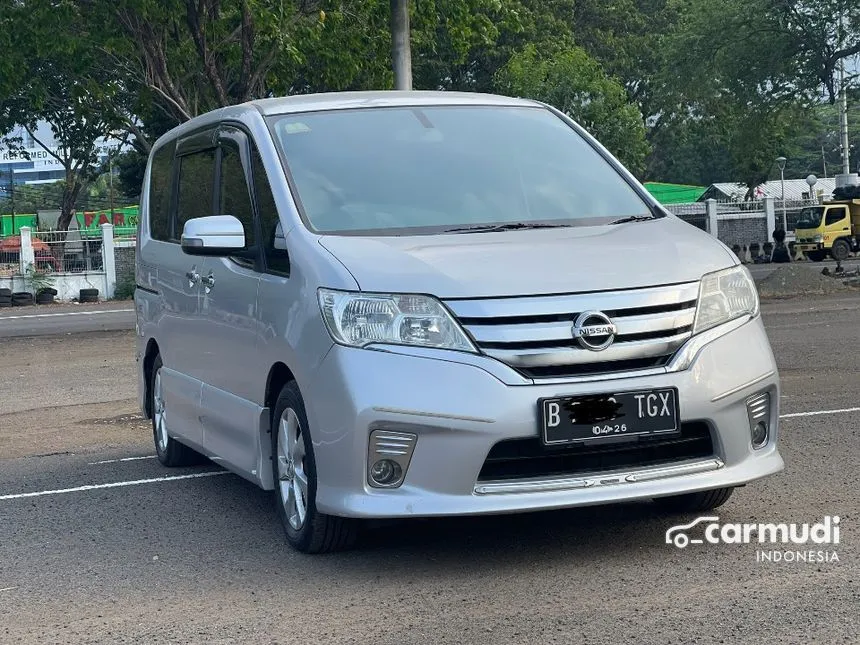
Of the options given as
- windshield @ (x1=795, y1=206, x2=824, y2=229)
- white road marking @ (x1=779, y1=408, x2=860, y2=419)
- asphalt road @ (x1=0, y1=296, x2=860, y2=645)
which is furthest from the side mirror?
windshield @ (x1=795, y1=206, x2=824, y2=229)

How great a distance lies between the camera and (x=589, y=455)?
5.48 m

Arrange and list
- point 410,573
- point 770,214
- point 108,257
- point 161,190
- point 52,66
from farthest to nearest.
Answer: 1. point 770,214
2. point 52,66
3. point 108,257
4. point 161,190
5. point 410,573

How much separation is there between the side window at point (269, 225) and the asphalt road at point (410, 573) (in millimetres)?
1201

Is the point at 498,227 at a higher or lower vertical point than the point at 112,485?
higher

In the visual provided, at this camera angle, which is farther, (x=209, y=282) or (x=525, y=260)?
(x=209, y=282)

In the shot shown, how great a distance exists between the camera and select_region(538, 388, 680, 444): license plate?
533 centimetres

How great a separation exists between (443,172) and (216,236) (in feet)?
3.45

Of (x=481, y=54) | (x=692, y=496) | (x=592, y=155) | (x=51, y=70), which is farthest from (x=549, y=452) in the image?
(x=481, y=54)

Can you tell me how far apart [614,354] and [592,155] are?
1.96 m

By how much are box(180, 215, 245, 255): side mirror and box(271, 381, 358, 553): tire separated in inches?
31.7

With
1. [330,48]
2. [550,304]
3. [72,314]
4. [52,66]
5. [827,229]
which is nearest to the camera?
[550,304]

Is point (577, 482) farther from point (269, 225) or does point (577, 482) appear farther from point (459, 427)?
point (269, 225)

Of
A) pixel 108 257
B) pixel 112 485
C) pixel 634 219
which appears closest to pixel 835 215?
pixel 108 257

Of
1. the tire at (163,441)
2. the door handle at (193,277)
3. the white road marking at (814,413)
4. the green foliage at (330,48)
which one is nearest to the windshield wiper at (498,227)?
the door handle at (193,277)
